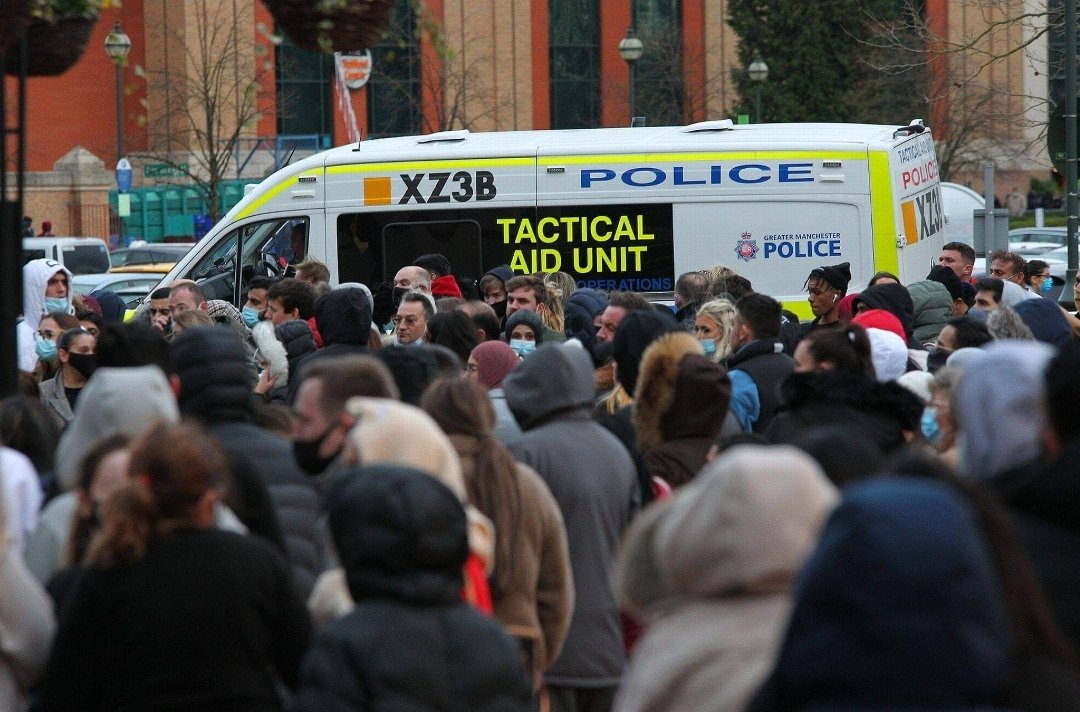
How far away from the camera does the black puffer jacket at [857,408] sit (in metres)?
5.84

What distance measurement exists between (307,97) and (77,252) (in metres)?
23.6

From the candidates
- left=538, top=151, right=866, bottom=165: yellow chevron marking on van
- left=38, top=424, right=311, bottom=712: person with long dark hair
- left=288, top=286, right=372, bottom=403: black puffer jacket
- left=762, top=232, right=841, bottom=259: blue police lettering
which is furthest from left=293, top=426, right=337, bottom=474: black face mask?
left=762, top=232, right=841, bottom=259: blue police lettering

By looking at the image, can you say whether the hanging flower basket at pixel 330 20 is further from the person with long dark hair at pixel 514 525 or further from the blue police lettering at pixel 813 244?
the blue police lettering at pixel 813 244

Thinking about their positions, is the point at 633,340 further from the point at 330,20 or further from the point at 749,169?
the point at 749,169

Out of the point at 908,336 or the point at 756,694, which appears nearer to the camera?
the point at 756,694

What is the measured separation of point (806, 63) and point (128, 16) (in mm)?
21340

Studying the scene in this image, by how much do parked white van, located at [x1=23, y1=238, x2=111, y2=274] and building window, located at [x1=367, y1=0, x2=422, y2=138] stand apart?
18255 mm

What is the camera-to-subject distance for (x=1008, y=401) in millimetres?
3838

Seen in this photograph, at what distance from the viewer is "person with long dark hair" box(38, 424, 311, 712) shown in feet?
12.1

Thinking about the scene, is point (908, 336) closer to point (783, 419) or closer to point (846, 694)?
point (783, 419)

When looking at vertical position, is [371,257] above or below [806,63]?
below

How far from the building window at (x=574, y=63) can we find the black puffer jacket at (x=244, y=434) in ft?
172

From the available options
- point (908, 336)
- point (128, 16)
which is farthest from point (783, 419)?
point (128, 16)

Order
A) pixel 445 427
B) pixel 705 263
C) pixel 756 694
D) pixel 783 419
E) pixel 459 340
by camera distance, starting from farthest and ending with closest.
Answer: pixel 705 263
pixel 459 340
pixel 783 419
pixel 445 427
pixel 756 694
